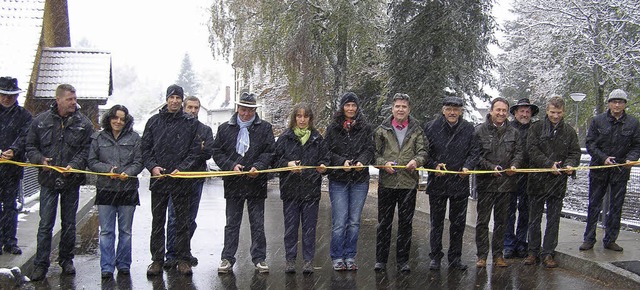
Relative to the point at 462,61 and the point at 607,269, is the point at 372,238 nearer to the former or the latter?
the point at 607,269

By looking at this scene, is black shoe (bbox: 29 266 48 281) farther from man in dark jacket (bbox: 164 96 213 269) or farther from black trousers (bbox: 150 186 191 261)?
man in dark jacket (bbox: 164 96 213 269)

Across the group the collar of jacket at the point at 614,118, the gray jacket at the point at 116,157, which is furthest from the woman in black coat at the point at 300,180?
the collar of jacket at the point at 614,118

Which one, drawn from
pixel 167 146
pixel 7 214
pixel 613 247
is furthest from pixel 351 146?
pixel 7 214

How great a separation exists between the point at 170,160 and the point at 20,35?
1255cm

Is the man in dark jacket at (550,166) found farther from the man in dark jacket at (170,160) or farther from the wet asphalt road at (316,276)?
the man in dark jacket at (170,160)

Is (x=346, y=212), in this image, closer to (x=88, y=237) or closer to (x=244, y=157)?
(x=244, y=157)

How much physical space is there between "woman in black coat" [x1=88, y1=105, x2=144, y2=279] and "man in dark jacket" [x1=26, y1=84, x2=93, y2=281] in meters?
0.21

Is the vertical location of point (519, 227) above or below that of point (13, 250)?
above

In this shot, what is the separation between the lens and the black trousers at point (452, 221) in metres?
7.96

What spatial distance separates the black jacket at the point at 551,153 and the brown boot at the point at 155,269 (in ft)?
15.8

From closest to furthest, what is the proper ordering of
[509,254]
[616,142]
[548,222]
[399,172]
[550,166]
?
[399,172] < [550,166] < [548,222] < [616,142] < [509,254]

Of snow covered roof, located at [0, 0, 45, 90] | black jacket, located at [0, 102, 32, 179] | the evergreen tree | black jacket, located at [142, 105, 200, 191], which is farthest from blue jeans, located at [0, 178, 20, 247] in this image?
the evergreen tree

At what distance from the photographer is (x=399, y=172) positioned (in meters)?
7.69

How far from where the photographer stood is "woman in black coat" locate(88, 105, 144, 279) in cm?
739
